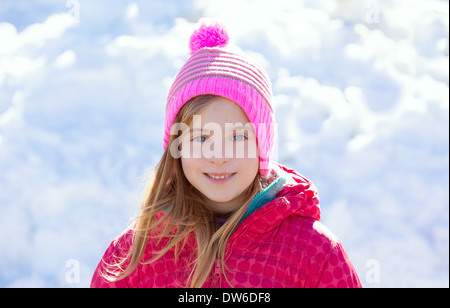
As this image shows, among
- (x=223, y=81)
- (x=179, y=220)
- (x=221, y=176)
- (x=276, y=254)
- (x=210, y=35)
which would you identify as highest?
(x=210, y=35)

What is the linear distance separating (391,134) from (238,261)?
3.17 meters

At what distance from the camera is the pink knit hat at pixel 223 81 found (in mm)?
2271

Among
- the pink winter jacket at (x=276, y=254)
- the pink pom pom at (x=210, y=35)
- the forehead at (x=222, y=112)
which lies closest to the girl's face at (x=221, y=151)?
the forehead at (x=222, y=112)

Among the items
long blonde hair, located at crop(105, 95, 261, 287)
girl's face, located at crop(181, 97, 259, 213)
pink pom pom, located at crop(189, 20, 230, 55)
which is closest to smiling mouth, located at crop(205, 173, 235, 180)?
girl's face, located at crop(181, 97, 259, 213)

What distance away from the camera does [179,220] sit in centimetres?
235

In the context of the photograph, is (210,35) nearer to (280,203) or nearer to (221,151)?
(221,151)

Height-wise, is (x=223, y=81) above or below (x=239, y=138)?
above

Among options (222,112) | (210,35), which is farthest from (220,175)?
(210,35)

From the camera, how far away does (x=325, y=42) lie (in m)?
5.52

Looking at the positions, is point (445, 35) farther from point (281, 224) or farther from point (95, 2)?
point (281, 224)

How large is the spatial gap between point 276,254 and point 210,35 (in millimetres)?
979

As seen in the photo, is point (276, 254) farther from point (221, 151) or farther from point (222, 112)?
point (222, 112)

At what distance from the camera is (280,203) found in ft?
7.34

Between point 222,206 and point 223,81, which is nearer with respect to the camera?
point 223,81
